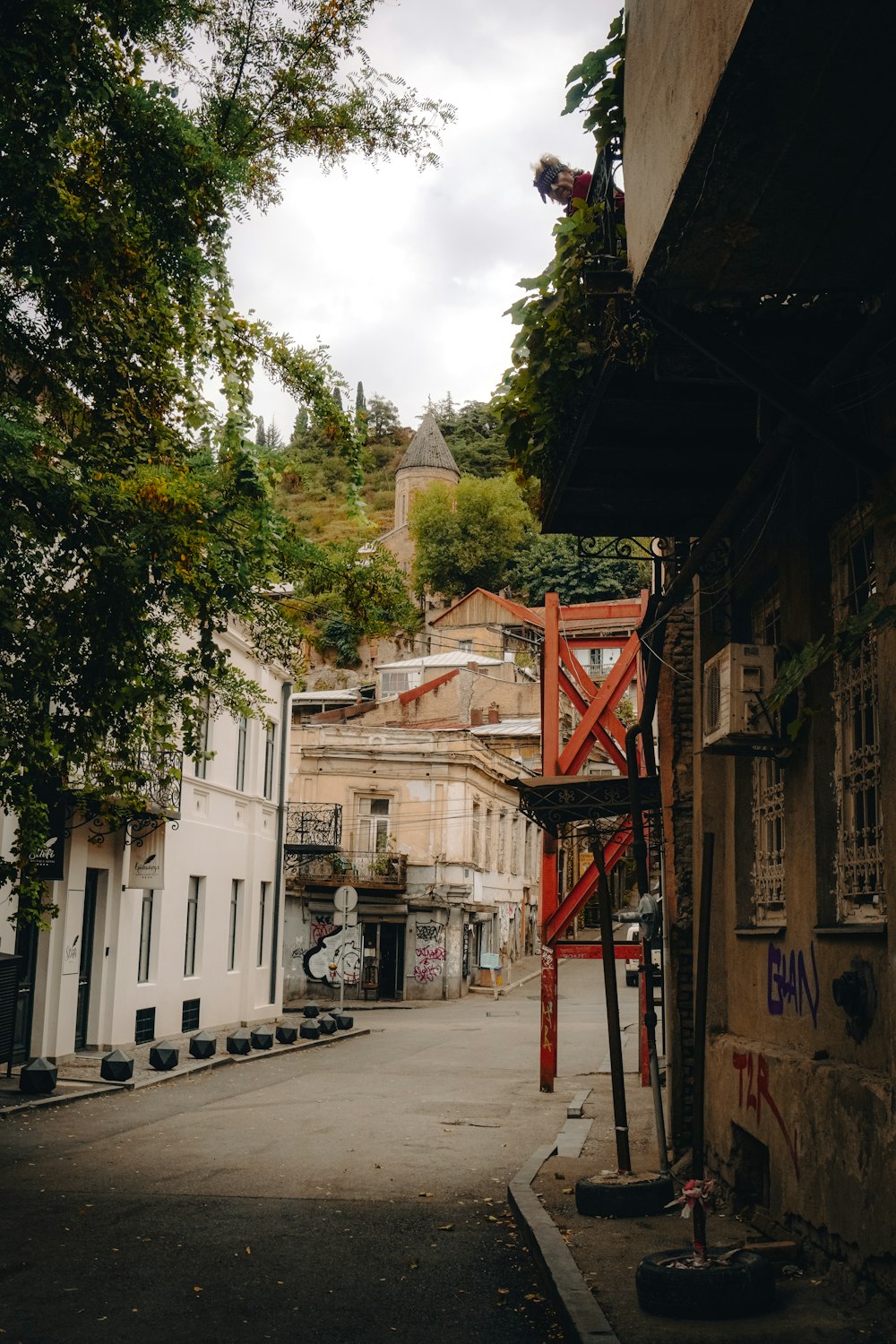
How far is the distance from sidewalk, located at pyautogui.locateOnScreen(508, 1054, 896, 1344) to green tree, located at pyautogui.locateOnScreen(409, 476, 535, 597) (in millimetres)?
76703

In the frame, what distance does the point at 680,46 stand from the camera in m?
4.91

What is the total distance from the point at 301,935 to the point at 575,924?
19.9 meters

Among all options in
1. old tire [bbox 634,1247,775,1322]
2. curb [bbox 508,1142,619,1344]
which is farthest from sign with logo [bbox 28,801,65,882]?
old tire [bbox 634,1247,775,1322]

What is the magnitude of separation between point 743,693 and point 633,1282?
316 cm

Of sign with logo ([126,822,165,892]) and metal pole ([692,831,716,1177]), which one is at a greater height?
sign with logo ([126,822,165,892])

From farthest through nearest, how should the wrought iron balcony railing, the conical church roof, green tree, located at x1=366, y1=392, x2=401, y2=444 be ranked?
green tree, located at x1=366, y1=392, x2=401, y2=444 < the conical church roof < the wrought iron balcony railing

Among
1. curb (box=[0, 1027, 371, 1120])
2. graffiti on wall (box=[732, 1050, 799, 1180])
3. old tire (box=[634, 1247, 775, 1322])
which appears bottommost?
curb (box=[0, 1027, 371, 1120])

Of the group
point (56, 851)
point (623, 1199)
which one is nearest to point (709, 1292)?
point (623, 1199)

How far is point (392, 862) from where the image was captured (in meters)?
41.5

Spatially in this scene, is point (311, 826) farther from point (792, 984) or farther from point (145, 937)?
point (792, 984)

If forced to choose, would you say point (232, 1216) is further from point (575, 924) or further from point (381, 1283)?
point (575, 924)

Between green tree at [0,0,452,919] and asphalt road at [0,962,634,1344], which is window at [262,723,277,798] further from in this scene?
green tree at [0,0,452,919]

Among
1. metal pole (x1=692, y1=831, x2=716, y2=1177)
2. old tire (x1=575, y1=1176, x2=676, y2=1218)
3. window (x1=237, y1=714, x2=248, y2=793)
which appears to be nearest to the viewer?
metal pole (x1=692, y1=831, x2=716, y2=1177)

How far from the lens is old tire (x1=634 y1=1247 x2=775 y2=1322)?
18.5ft
